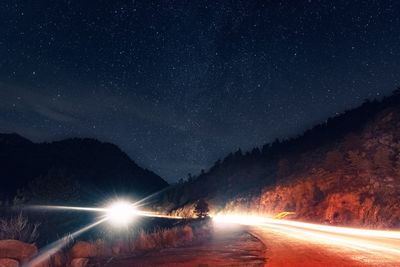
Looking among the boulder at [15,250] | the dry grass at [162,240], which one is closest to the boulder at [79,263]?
the boulder at [15,250]

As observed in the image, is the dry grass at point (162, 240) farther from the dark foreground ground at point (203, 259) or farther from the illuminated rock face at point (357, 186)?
the illuminated rock face at point (357, 186)

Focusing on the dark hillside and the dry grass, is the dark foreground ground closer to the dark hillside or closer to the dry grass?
the dry grass

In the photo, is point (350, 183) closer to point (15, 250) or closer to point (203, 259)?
point (203, 259)

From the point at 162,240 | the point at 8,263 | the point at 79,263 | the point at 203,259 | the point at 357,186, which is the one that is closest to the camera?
the point at 8,263

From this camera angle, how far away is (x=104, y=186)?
191 meters

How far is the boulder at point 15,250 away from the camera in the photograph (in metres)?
12.3

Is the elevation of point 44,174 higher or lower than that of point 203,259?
higher

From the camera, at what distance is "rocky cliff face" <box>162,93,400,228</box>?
28781 mm

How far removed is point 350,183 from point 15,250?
1157 inches

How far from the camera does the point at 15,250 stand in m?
12.7

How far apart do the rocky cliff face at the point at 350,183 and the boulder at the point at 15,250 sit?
22.1 m

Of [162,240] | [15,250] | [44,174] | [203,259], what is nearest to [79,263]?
[15,250]

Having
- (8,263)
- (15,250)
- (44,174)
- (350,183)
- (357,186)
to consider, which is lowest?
(8,263)

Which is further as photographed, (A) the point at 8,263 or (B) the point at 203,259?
(B) the point at 203,259
